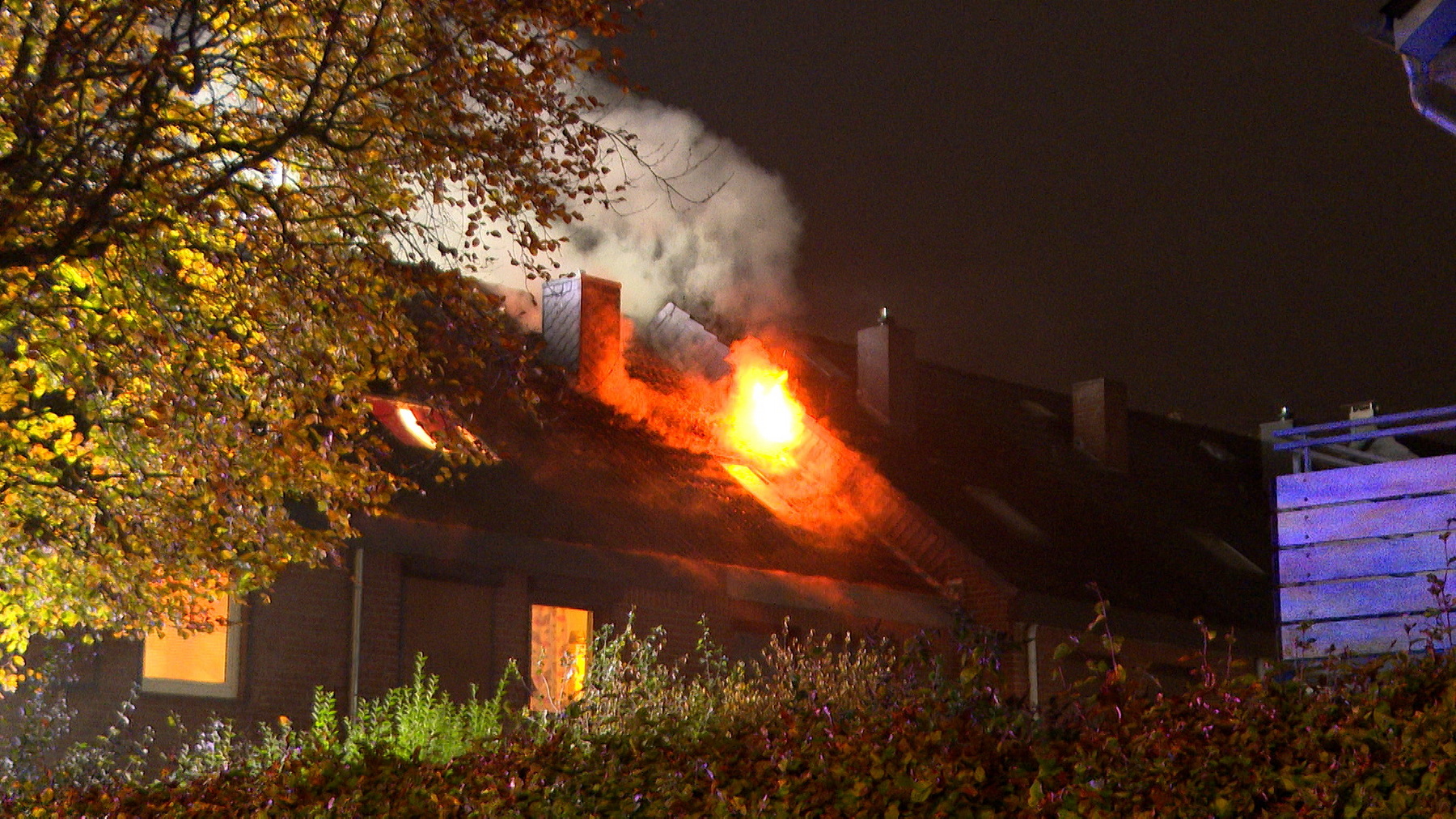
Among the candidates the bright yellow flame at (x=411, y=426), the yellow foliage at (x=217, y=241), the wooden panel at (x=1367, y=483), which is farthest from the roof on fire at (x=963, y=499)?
the wooden panel at (x=1367, y=483)

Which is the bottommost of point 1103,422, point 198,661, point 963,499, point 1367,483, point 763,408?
point 198,661

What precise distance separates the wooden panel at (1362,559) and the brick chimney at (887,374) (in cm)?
1527

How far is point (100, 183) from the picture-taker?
30.8 feet

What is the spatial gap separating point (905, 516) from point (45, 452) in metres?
13.5

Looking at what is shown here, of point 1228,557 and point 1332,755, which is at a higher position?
point 1228,557

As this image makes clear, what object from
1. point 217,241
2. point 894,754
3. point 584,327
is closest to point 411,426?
point 584,327

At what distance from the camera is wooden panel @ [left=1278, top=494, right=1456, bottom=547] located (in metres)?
9.51

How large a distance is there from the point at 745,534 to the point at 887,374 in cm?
693

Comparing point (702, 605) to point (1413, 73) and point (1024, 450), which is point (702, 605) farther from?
point (1413, 73)

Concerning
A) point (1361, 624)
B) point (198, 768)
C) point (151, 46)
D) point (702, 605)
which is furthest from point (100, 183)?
point (702, 605)

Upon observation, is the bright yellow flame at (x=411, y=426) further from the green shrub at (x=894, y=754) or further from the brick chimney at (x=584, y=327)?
the green shrub at (x=894, y=754)

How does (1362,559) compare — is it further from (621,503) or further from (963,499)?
(963,499)

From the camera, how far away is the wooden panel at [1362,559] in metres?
9.48

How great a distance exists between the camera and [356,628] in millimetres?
16406
